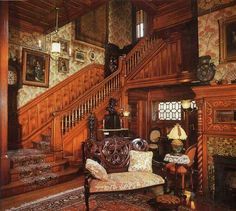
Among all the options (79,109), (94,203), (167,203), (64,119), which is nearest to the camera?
(167,203)

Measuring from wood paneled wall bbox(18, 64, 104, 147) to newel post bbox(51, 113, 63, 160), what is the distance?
4.91ft

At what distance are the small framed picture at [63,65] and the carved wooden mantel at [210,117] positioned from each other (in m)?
5.32

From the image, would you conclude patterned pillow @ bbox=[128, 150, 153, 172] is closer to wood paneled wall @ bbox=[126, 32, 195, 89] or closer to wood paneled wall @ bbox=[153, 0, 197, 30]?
wood paneled wall @ bbox=[126, 32, 195, 89]

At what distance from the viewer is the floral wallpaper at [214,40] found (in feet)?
16.9

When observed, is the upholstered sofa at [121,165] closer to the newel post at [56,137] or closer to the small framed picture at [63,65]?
the newel post at [56,137]

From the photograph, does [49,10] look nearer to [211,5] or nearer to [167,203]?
[211,5]

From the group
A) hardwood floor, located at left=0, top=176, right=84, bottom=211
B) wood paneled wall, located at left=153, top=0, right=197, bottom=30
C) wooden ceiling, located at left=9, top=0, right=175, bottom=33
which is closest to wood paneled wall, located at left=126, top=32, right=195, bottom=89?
wood paneled wall, located at left=153, top=0, right=197, bottom=30

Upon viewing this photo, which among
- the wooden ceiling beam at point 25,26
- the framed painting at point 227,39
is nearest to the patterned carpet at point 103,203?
the framed painting at point 227,39

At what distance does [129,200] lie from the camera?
15.3ft

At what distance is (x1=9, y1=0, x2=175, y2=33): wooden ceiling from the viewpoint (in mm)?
6195

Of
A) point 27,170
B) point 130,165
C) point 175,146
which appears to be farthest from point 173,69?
point 27,170

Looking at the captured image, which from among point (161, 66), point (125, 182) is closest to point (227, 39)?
point (161, 66)

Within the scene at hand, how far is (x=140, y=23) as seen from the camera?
1311cm

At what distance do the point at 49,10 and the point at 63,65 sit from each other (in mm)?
2535
